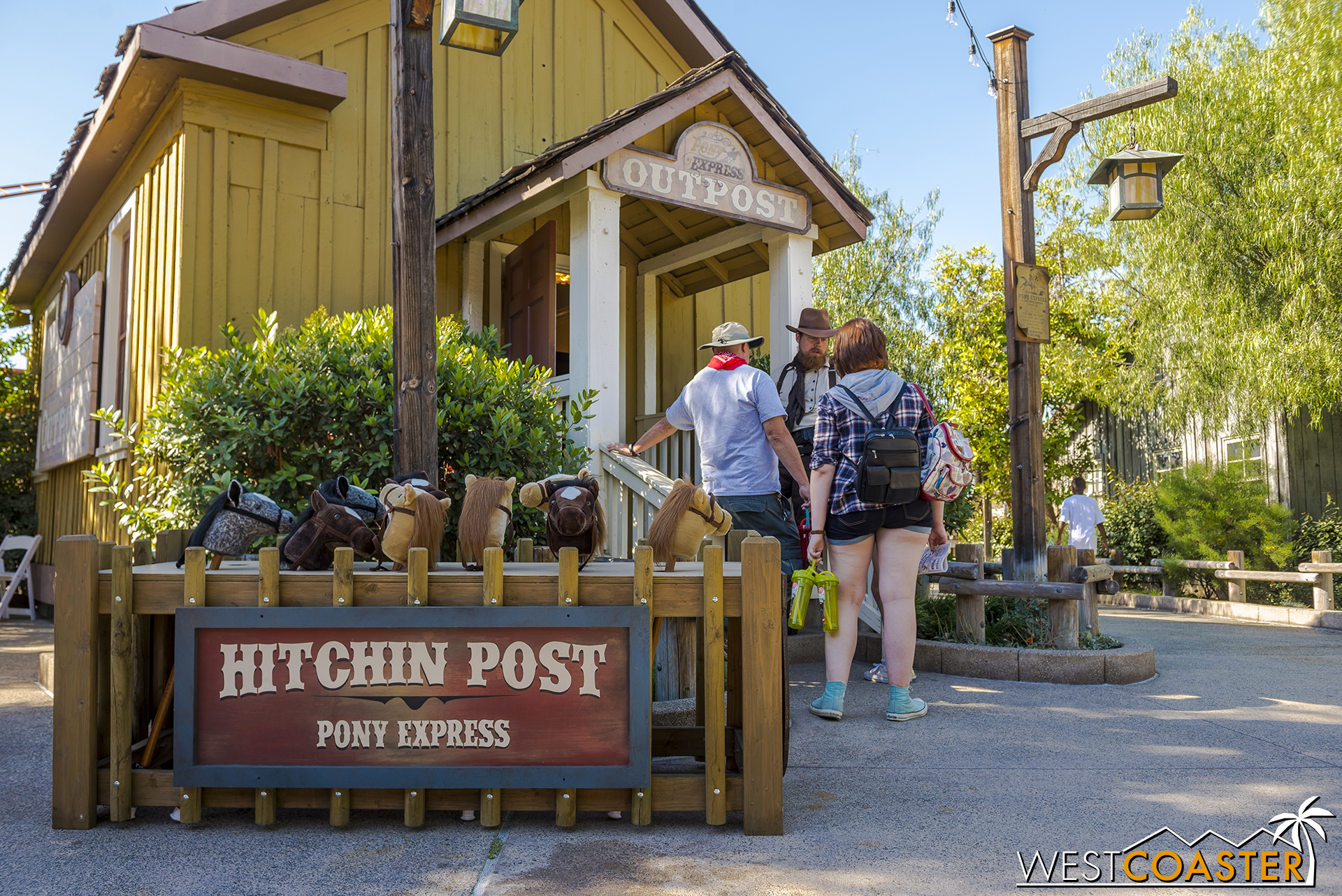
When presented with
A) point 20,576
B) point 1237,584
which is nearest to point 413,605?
point 20,576

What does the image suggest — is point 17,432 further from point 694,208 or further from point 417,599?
point 417,599

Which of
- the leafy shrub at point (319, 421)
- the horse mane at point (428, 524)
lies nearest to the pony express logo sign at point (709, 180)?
the leafy shrub at point (319, 421)

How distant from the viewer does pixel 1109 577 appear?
6.12 metres

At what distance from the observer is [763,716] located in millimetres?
2723

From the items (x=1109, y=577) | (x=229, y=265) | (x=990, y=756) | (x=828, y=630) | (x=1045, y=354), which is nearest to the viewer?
(x=990, y=756)

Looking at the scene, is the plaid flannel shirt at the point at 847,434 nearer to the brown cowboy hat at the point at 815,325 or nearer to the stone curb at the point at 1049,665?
the brown cowboy hat at the point at 815,325

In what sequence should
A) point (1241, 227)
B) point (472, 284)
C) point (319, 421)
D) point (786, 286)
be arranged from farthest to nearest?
point (1241, 227)
point (472, 284)
point (786, 286)
point (319, 421)

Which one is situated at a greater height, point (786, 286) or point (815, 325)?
point (786, 286)

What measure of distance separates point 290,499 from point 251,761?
2.26 meters

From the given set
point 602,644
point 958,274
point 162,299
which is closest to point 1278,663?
point 602,644

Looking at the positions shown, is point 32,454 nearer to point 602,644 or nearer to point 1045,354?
point 602,644

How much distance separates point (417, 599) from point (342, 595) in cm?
22

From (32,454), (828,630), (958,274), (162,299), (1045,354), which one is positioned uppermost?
(958,274)

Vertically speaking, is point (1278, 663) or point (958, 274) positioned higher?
point (958, 274)
